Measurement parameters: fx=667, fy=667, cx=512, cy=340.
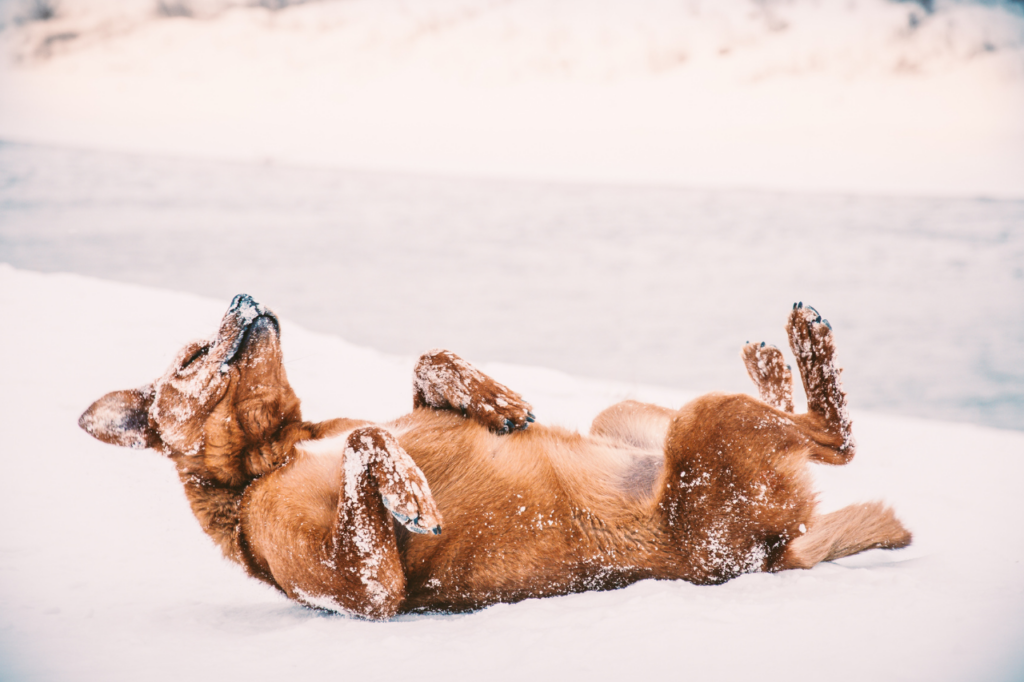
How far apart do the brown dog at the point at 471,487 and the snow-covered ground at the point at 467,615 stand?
4.7 inches

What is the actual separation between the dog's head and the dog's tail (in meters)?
2.09

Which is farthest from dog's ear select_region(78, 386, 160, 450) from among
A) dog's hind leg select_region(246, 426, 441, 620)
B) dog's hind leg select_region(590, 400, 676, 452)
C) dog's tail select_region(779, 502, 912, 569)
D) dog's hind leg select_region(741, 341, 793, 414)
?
dog's hind leg select_region(741, 341, 793, 414)

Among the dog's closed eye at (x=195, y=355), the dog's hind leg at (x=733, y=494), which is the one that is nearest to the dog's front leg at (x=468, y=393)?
the dog's hind leg at (x=733, y=494)

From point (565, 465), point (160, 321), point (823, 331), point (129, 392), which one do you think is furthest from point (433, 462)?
point (160, 321)

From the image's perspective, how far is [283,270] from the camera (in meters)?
10.6

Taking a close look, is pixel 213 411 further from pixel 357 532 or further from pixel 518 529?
pixel 518 529

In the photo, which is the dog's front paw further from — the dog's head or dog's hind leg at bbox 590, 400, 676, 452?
dog's hind leg at bbox 590, 400, 676, 452

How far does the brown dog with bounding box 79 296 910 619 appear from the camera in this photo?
87.1 inches

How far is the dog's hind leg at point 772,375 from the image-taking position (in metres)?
3.13

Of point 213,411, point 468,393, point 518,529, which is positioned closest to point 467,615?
Answer: point 518,529

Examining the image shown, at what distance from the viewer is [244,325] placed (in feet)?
9.11

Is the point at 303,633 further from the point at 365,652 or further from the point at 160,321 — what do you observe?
the point at 160,321

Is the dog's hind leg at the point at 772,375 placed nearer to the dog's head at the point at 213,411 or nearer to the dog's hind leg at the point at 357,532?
the dog's hind leg at the point at 357,532

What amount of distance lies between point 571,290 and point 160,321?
6.25 meters
